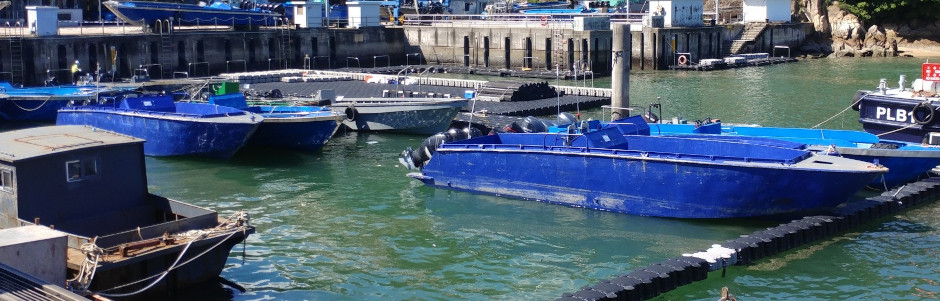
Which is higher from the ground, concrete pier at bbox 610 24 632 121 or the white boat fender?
concrete pier at bbox 610 24 632 121

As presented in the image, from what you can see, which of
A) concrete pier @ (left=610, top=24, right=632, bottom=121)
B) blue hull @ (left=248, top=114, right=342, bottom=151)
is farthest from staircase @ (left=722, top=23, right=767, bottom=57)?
blue hull @ (left=248, top=114, right=342, bottom=151)

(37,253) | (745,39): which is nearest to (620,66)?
(37,253)

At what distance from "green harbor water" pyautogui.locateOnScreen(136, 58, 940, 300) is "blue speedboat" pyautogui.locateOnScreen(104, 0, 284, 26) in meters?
23.8

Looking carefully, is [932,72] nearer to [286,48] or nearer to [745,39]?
[286,48]

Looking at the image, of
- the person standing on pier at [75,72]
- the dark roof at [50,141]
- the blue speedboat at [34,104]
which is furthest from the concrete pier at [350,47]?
the dark roof at [50,141]

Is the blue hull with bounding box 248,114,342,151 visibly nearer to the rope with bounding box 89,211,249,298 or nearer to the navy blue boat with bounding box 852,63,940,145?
the rope with bounding box 89,211,249,298

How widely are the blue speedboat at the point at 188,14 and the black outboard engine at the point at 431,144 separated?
2801 cm

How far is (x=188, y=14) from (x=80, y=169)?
1516 inches

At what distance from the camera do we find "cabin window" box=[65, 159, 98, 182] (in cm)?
1599

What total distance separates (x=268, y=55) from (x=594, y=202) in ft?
112

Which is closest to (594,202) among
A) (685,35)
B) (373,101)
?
(373,101)

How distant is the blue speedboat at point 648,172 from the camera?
19719 mm

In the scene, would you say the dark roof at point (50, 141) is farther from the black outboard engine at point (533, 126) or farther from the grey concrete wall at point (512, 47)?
the grey concrete wall at point (512, 47)

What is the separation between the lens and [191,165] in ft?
92.8
